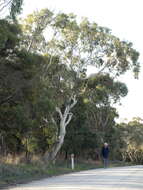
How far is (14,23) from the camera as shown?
71.5 feet

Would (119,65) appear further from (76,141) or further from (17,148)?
(17,148)

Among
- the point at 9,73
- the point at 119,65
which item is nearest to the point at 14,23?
the point at 9,73

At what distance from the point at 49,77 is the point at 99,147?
463 inches

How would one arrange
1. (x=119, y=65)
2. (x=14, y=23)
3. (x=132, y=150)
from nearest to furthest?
1. (x=14, y=23)
2. (x=119, y=65)
3. (x=132, y=150)

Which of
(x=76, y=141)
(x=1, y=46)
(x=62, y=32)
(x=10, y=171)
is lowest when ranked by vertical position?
(x=10, y=171)

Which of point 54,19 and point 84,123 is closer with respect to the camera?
point 54,19

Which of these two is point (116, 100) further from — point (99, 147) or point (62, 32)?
point (62, 32)

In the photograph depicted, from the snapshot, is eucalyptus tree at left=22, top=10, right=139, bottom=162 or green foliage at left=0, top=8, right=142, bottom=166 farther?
eucalyptus tree at left=22, top=10, right=139, bottom=162

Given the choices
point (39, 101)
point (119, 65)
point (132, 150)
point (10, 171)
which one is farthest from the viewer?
point (132, 150)

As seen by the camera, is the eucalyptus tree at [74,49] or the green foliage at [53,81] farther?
the eucalyptus tree at [74,49]

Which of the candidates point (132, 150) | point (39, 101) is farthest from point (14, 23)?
point (132, 150)

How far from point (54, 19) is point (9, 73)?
1367 centimetres

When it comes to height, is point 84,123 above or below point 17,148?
above

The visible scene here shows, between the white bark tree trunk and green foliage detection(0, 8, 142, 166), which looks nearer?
green foliage detection(0, 8, 142, 166)
